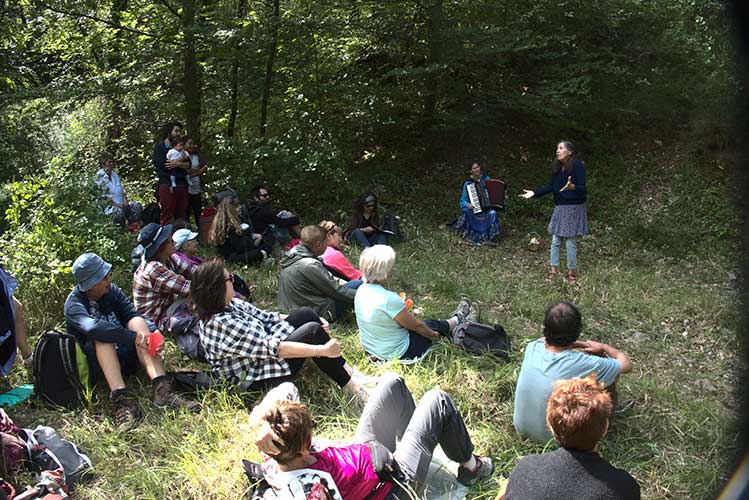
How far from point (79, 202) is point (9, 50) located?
5.58 m

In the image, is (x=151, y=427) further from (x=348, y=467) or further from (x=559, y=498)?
(x=559, y=498)

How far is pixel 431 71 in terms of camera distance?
968cm

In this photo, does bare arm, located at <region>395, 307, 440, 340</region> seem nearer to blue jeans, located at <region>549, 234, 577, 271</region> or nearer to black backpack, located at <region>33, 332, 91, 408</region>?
black backpack, located at <region>33, 332, 91, 408</region>

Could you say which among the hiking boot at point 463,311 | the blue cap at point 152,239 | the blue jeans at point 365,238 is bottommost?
the blue jeans at point 365,238

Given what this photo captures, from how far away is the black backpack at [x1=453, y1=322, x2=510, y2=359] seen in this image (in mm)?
4668

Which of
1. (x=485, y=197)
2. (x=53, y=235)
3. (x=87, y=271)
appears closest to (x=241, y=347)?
(x=87, y=271)

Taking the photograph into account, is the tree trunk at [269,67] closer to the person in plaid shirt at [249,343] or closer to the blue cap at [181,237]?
the blue cap at [181,237]

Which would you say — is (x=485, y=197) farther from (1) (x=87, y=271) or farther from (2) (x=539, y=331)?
(1) (x=87, y=271)

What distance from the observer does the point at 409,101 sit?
1091 centimetres

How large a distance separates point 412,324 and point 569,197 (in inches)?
144

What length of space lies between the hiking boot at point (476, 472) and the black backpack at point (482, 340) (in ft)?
4.70

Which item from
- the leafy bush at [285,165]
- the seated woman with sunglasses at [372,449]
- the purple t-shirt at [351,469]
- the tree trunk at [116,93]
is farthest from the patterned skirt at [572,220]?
the tree trunk at [116,93]

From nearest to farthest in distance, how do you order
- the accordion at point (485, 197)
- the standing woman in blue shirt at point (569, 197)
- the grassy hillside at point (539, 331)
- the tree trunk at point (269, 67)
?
the grassy hillside at point (539, 331)
the standing woman in blue shirt at point (569, 197)
the tree trunk at point (269, 67)
the accordion at point (485, 197)

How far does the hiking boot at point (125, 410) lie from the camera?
12.5ft
